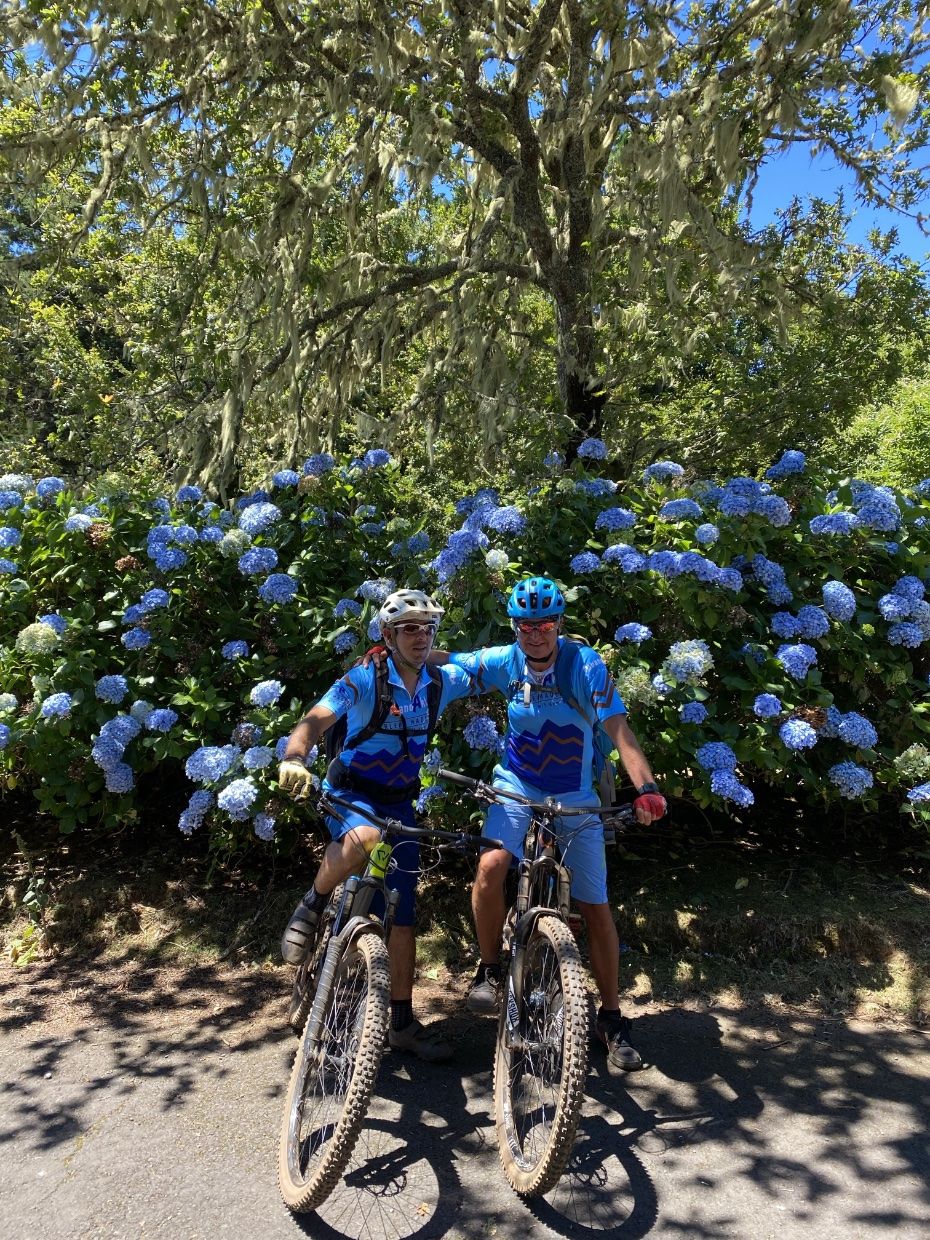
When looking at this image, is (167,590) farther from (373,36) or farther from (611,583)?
(373,36)

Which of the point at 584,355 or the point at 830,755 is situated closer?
the point at 830,755

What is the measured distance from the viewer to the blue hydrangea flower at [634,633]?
4.24 meters

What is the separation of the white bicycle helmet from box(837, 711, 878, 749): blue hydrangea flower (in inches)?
85.7

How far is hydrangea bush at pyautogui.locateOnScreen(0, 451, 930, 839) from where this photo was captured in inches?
169

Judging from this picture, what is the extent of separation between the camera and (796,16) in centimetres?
547

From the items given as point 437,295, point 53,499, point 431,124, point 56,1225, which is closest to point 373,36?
point 431,124

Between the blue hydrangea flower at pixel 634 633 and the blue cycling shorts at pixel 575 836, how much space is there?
0.97 metres

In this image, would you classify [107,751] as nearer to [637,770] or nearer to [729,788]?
[637,770]

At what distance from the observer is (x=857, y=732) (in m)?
4.20

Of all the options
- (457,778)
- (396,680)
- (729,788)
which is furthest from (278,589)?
(729,788)

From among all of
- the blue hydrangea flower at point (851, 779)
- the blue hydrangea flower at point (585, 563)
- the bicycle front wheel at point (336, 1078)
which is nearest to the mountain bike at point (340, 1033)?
the bicycle front wheel at point (336, 1078)

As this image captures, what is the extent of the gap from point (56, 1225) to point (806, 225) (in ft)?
32.3

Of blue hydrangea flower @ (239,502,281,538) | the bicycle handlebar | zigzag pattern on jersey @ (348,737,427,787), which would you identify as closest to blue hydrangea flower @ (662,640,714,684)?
zigzag pattern on jersey @ (348,737,427,787)

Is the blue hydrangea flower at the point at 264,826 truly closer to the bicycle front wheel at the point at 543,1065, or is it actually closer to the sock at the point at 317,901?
the sock at the point at 317,901
